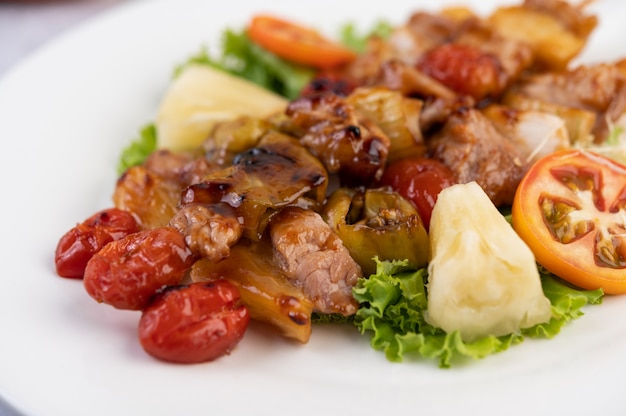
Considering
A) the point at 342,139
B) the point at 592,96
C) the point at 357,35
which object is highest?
the point at 342,139

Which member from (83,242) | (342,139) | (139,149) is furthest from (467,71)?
(83,242)

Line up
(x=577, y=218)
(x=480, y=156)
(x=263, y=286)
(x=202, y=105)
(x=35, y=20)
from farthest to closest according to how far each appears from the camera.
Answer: (x=35, y=20)
(x=202, y=105)
(x=480, y=156)
(x=577, y=218)
(x=263, y=286)

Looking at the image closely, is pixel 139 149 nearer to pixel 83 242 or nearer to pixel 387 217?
pixel 83 242

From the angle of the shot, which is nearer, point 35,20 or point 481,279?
point 481,279

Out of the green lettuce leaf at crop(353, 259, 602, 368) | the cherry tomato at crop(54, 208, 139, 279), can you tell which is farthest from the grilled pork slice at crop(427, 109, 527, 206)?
the cherry tomato at crop(54, 208, 139, 279)

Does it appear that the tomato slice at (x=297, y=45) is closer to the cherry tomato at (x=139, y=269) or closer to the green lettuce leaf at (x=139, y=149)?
the green lettuce leaf at (x=139, y=149)

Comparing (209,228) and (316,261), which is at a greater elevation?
(209,228)
